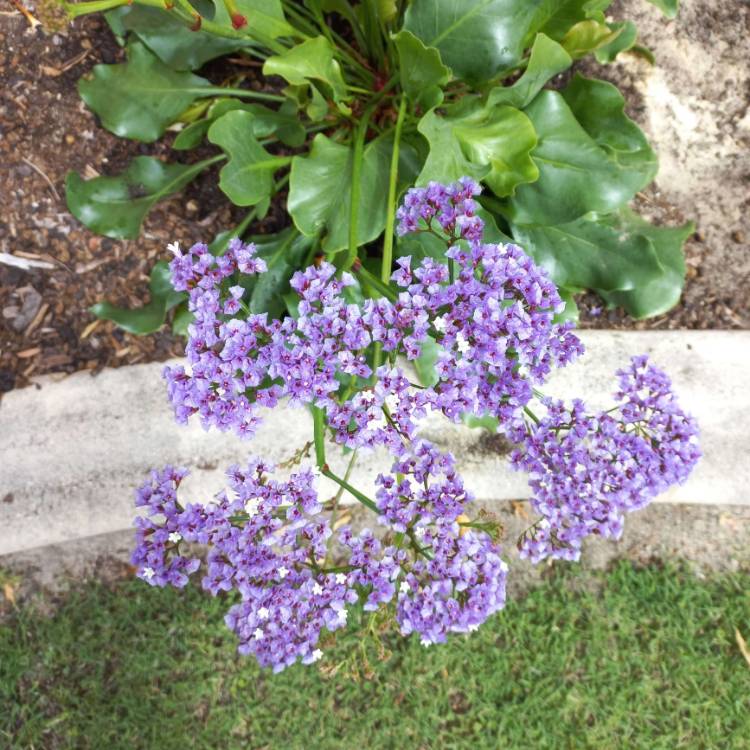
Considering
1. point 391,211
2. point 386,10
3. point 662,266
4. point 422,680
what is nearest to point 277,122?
point 386,10

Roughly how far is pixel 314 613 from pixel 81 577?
1.57 meters

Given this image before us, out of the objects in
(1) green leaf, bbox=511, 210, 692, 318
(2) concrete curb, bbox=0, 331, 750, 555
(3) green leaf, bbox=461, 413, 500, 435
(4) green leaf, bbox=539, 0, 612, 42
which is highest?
(4) green leaf, bbox=539, 0, 612, 42

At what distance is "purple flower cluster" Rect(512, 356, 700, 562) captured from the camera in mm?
1764

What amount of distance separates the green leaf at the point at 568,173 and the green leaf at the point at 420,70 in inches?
11.8

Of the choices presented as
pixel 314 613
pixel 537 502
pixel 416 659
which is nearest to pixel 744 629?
pixel 416 659

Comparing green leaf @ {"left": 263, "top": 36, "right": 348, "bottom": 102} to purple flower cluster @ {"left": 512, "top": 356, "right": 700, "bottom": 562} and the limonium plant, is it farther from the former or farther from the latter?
purple flower cluster @ {"left": 512, "top": 356, "right": 700, "bottom": 562}

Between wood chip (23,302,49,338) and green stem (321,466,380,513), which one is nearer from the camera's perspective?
green stem (321,466,380,513)

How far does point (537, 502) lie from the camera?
1.83 m

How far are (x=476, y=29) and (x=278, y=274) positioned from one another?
2.87 ft

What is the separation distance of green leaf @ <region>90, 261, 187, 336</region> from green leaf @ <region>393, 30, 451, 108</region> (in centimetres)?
94

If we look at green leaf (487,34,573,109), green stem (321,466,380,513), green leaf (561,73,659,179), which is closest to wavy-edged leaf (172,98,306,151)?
green leaf (487,34,573,109)

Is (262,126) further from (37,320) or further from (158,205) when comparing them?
(37,320)

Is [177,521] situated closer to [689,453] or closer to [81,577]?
[689,453]

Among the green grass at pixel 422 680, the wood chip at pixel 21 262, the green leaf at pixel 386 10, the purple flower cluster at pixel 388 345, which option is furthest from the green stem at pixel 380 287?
the green grass at pixel 422 680
